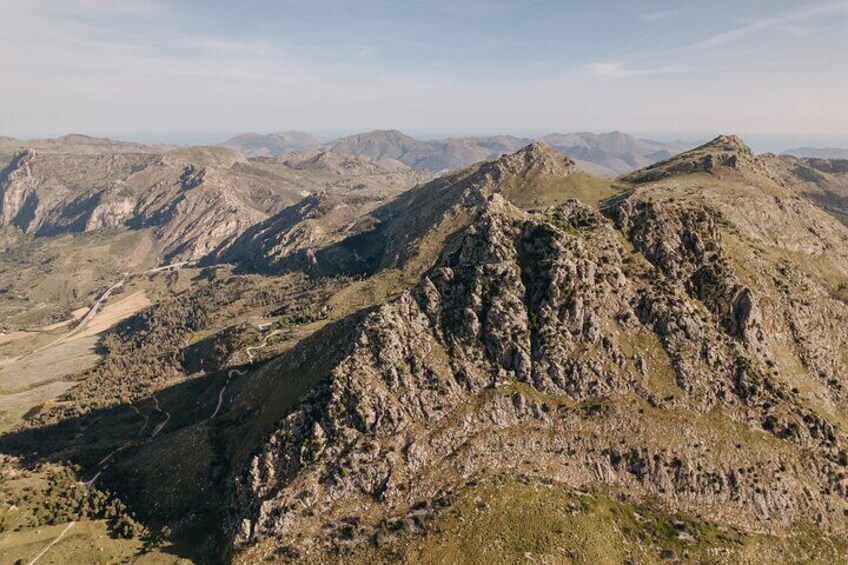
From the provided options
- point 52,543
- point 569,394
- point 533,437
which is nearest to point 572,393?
point 569,394

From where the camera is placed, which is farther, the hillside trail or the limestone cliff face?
the hillside trail

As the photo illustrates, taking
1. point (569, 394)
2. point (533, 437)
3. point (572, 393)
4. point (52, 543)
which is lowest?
point (52, 543)

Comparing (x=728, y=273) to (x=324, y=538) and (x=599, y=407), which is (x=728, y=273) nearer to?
(x=599, y=407)

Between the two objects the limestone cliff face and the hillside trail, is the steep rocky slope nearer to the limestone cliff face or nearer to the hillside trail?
the limestone cliff face

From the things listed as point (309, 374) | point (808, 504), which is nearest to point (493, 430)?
point (309, 374)

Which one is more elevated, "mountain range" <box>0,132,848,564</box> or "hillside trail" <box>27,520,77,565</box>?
"mountain range" <box>0,132,848,564</box>

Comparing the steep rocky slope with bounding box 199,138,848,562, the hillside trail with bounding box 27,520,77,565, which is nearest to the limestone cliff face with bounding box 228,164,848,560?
the steep rocky slope with bounding box 199,138,848,562

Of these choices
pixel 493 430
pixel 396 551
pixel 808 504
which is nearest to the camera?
pixel 396 551

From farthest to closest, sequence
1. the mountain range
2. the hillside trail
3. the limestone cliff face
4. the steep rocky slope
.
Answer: the hillside trail < the limestone cliff face < the steep rocky slope < the mountain range

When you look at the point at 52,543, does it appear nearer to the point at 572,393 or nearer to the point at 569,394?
the point at 569,394
